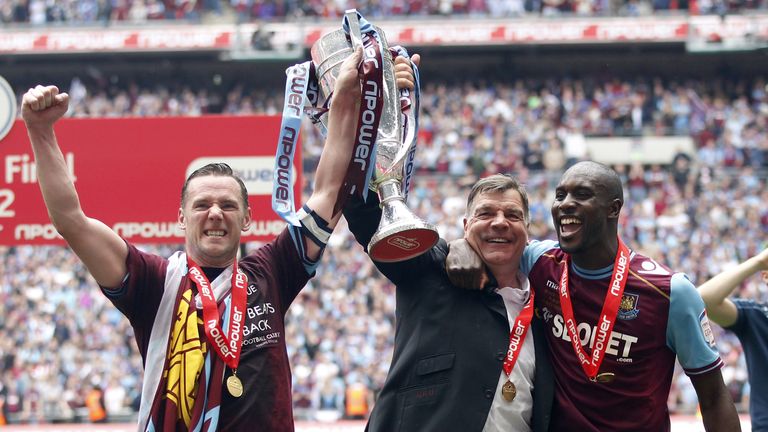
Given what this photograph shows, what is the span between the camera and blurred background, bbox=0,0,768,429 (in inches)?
576

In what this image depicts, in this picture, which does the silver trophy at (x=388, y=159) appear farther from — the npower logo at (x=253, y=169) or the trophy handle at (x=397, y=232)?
the npower logo at (x=253, y=169)

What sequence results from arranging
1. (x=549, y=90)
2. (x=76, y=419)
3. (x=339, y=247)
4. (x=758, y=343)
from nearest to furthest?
(x=758, y=343), (x=76, y=419), (x=339, y=247), (x=549, y=90)

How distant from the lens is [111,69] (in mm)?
25516

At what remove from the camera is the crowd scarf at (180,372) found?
3.30 metres

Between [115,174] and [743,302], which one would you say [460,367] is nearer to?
[743,302]

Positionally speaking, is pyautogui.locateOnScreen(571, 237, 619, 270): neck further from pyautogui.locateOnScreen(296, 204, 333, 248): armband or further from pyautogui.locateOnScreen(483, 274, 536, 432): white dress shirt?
pyautogui.locateOnScreen(296, 204, 333, 248): armband

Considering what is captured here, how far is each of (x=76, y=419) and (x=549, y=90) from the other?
13737 mm

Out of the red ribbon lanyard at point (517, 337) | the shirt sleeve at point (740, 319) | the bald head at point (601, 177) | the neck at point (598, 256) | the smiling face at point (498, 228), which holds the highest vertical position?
the bald head at point (601, 177)

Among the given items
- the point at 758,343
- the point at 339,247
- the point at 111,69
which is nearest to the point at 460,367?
the point at 758,343

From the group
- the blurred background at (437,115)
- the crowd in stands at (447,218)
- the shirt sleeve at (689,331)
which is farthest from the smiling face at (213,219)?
the crowd in stands at (447,218)

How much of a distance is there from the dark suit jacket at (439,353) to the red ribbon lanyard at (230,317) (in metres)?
0.47

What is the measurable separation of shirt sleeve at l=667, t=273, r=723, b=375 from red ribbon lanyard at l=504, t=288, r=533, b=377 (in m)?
0.47

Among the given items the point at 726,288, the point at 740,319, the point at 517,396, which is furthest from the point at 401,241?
the point at 740,319

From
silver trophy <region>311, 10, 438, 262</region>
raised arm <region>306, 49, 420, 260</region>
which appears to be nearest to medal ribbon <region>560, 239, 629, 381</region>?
silver trophy <region>311, 10, 438, 262</region>
